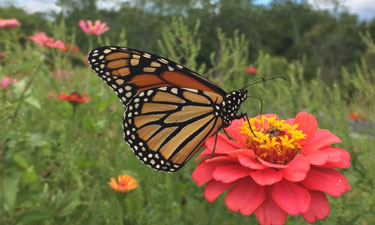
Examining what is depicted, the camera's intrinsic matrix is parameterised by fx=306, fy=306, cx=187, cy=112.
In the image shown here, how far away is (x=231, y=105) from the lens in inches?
39.2

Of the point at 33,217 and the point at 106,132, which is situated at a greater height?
the point at 33,217

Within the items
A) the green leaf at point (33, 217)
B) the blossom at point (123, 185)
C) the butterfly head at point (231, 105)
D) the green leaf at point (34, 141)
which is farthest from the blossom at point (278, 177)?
the green leaf at point (34, 141)

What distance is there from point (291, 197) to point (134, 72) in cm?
65

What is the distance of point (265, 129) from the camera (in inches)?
30.5

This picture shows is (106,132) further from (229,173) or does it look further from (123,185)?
(229,173)

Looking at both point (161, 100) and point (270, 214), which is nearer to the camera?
point (270, 214)

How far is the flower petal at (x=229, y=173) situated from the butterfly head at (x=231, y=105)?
0.33m

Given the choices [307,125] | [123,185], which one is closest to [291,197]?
[307,125]

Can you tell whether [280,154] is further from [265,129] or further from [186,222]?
[186,222]

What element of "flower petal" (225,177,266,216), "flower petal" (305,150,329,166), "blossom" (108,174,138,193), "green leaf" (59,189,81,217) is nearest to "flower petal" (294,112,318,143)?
"flower petal" (305,150,329,166)

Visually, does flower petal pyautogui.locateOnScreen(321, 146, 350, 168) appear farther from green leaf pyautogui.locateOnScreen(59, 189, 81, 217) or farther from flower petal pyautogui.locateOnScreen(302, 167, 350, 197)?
green leaf pyautogui.locateOnScreen(59, 189, 81, 217)

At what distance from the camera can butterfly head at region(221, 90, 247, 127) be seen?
961 mm

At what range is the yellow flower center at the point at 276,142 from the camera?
69 cm

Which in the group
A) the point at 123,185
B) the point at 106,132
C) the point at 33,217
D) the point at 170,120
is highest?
the point at 170,120
